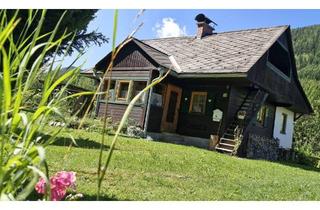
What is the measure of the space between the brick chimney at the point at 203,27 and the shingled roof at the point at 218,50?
14.8 inches

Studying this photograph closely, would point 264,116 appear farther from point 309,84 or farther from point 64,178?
point 309,84

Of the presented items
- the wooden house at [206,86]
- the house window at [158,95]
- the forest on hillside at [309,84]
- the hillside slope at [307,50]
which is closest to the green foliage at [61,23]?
the wooden house at [206,86]

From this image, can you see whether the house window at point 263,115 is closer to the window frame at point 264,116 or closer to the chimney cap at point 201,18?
the window frame at point 264,116

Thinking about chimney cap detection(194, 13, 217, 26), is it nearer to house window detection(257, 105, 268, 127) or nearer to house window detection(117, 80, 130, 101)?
house window detection(257, 105, 268, 127)

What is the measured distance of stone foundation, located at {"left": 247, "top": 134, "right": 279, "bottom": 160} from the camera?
17562 mm

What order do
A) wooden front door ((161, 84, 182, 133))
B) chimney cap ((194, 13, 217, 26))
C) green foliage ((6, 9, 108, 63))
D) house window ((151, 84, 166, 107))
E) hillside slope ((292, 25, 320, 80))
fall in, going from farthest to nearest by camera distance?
hillside slope ((292, 25, 320, 80))
chimney cap ((194, 13, 217, 26))
wooden front door ((161, 84, 182, 133))
house window ((151, 84, 166, 107))
green foliage ((6, 9, 108, 63))

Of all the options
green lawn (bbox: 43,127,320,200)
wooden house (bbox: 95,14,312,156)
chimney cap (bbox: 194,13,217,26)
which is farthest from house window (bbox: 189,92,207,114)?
green lawn (bbox: 43,127,320,200)

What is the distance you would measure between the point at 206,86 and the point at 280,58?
18.5 ft

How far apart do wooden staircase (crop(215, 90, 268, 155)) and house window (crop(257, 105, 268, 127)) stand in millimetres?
2360

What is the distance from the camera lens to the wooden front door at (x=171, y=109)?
18.3 meters
